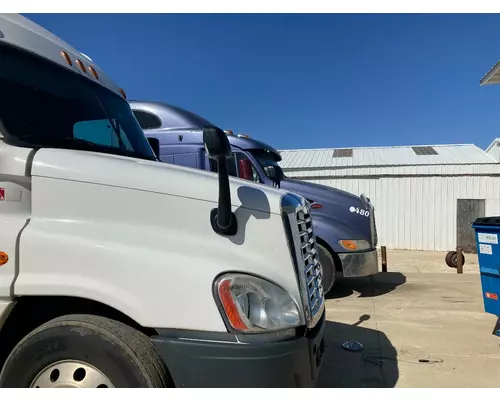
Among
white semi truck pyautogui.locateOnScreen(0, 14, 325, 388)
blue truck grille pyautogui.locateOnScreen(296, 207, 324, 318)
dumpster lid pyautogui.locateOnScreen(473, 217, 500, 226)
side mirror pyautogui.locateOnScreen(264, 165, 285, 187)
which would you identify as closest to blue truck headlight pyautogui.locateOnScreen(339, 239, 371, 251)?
side mirror pyautogui.locateOnScreen(264, 165, 285, 187)

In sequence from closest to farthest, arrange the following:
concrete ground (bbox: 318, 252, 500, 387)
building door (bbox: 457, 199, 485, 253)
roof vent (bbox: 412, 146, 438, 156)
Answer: concrete ground (bbox: 318, 252, 500, 387) → building door (bbox: 457, 199, 485, 253) → roof vent (bbox: 412, 146, 438, 156)

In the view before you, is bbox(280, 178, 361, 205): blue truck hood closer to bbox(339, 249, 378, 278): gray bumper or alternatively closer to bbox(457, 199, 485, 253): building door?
bbox(339, 249, 378, 278): gray bumper

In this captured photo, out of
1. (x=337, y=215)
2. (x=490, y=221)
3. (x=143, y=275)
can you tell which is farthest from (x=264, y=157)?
(x=143, y=275)

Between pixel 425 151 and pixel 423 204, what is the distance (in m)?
7.35

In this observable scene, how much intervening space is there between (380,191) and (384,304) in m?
9.66

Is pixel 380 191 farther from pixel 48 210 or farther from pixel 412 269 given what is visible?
pixel 48 210

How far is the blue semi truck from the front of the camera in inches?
278

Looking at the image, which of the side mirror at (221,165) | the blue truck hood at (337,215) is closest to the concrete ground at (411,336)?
the blue truck hood at (337,215)

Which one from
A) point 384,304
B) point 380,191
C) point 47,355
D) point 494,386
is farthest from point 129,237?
point 380,191

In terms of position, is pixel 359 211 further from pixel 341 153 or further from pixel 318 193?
pixel 341 153

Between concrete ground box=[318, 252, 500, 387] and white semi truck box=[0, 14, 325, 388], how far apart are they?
1.85 metres

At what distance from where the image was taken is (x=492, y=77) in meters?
12.0

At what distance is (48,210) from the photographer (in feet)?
7.96

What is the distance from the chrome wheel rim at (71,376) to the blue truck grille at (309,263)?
123 cm
